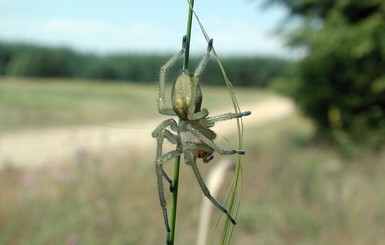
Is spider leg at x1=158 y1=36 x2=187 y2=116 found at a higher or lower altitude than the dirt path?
higher

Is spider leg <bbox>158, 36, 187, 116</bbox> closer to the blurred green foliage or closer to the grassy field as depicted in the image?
the grassy field

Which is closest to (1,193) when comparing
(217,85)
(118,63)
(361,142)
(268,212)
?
(268,212)

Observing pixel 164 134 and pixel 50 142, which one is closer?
pixel 164 134

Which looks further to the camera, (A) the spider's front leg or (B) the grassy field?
(B) the grassy field

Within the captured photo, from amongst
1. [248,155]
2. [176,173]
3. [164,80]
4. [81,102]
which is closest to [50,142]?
[248,155]

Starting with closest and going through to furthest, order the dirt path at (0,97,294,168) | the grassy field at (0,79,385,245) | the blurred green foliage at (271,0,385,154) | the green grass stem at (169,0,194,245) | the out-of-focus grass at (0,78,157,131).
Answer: the green grass stem at (169,0,194,245) < the grassy field at (0,79,385,245) < the dirt path at (0,97,294,168) < the blurred green foliage at (271,0,385,154) < the out-of-focus grass at (0,78,157,131)

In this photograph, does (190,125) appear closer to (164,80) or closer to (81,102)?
(164,80)

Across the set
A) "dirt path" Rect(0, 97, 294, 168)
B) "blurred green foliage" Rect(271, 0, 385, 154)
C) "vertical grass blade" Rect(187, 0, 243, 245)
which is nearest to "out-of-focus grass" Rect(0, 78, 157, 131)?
"dirt path" Rect(0, 97, 294, 168)

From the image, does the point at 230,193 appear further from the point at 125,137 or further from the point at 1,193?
the point at 125,137
